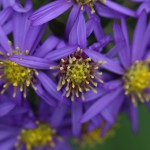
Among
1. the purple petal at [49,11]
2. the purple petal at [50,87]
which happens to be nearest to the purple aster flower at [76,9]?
the purple petal at [49,11]

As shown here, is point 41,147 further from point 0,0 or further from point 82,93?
point 0,0

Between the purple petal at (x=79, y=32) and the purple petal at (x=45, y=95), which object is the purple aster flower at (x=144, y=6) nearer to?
the purple petal at (x=79, y=32)

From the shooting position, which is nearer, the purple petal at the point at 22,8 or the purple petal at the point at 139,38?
the purple petal at the point at 22,8

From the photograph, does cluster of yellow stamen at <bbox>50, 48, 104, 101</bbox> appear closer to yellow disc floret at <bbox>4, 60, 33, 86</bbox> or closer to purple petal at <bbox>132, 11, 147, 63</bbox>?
yellow disc floret at <bbox>4, 60, 33, 86</bbox>

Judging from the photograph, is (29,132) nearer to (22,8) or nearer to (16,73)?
(16,73)

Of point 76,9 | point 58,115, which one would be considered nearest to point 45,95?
point 58,115

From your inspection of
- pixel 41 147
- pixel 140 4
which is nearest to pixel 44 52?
pixel 140 4
